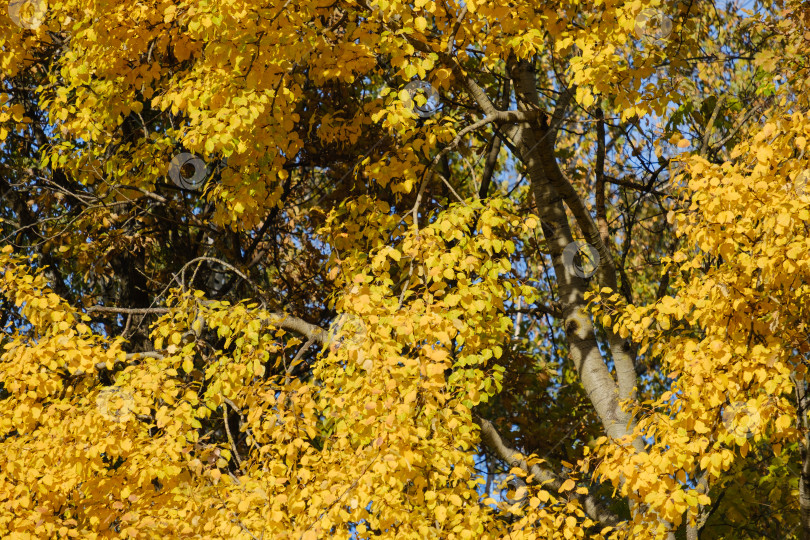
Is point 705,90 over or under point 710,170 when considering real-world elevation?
over

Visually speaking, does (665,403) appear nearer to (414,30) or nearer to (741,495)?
(741,495)

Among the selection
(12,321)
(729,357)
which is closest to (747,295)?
(729,357)

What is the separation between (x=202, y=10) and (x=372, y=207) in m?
2.07

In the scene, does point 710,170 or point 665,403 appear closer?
point 710,170

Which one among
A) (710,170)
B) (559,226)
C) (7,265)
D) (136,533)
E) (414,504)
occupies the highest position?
(559,226)

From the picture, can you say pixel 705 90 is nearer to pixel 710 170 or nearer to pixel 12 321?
pixel 710 170

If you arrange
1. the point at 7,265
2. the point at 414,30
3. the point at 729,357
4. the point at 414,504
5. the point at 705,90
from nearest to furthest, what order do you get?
the point at 729,357 → the point at 414,504 → the point at 414,30 → the point at 7,265 → the point at 705,90

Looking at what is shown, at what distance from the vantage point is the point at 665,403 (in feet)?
16.7

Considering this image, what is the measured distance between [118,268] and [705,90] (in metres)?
8.66

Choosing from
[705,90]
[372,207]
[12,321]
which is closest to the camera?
[372,207]

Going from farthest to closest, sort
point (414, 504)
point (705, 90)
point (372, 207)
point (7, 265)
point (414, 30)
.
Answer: point (705, 90)
point (372, 207)
point (7, 265)
point (414, 30)
point (414, 504)

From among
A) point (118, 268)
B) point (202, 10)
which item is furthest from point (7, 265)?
point (118, 268)

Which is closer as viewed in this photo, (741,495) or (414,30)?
(414,30)

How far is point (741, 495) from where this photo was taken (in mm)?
6566
